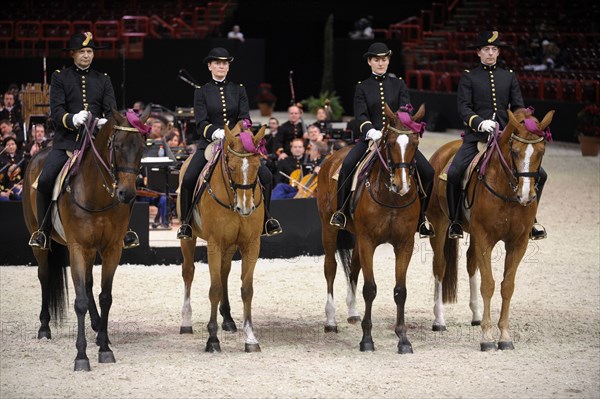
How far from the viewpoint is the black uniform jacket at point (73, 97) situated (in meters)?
9.09

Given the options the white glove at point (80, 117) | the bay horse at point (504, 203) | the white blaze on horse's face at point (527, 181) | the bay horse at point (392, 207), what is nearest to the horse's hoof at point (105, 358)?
the white glove at point (80, 117)

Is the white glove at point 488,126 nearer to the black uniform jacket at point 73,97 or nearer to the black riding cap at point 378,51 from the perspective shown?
the black riding cap at point 378,51

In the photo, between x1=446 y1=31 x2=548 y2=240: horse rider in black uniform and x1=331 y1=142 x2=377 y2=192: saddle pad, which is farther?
x1=446 y1=31 x2=548 y2=240: horse rider in black uniform

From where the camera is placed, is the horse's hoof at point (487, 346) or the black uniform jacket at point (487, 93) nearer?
the horse's hoof at point (487, 346)

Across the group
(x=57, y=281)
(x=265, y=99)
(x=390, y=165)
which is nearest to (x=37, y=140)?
(x=57, y=281)

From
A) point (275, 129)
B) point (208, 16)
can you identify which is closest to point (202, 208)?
point (275, 129)

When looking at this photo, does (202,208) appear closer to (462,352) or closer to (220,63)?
(220,63)

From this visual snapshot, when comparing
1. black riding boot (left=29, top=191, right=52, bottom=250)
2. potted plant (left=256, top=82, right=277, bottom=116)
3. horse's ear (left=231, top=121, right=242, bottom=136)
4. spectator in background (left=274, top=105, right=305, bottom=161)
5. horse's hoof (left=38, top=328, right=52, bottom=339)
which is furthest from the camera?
potted plant (left=256, top=82, right=277, bottom=116)

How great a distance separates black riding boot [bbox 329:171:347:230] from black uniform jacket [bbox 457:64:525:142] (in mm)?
1199

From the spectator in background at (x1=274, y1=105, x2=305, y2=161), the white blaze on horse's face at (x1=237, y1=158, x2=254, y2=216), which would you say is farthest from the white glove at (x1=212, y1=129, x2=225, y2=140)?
the spectator in background at (x1=274, y1=105, x2=305, y2=161)

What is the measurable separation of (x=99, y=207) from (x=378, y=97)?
8.68 feet

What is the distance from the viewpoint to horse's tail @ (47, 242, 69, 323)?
9695 mm

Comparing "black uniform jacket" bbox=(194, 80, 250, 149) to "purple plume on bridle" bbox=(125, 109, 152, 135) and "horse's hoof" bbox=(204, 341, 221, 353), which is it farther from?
"horse's hoof" bbox=(204, 341, 221, 353)

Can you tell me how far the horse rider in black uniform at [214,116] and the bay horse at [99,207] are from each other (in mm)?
698
